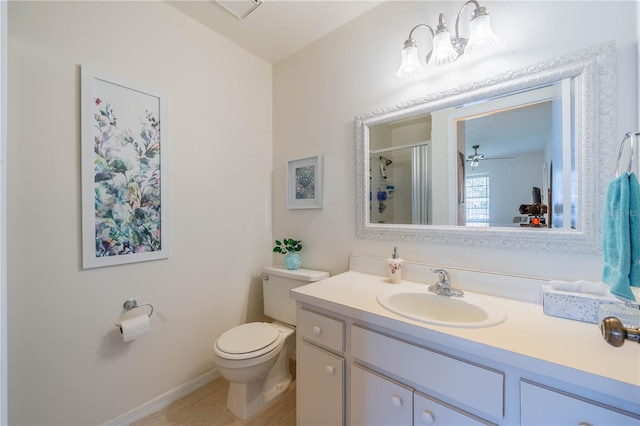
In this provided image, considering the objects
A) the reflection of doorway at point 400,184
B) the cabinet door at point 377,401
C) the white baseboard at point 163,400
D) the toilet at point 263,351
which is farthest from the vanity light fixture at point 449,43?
the white baseboard at point 163,400

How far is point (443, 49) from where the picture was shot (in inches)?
46.7

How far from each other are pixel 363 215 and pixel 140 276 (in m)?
1.37

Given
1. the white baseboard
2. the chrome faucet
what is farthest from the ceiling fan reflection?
the white baseboard

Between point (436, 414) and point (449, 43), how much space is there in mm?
1538

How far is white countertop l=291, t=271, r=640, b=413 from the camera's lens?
23.0 inches

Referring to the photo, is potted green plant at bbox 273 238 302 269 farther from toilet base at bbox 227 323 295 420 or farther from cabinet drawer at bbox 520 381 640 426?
cabinet drawer at bbox 520 381 640 426

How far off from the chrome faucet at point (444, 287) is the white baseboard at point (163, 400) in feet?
5.30

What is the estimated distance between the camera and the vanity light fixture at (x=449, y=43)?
1.08 meters

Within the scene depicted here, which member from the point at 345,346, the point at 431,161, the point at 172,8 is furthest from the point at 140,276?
the point at 431,161

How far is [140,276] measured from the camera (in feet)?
4.67

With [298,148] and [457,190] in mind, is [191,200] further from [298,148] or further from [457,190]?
[457,190]

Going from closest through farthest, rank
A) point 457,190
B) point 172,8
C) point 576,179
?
point 576,179
point 457,190
point 172,8

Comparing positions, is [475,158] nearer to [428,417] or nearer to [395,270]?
[395,270]

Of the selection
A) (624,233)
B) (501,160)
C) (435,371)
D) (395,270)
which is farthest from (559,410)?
(501,160)
